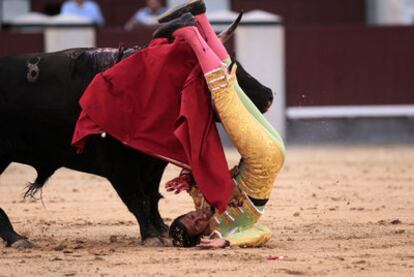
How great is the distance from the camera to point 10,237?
5.83m

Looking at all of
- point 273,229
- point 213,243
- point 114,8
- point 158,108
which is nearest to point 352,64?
point 114,8

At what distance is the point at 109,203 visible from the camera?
781 centimetres

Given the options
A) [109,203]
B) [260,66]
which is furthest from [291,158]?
[109,203]

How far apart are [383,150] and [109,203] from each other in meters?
4.56

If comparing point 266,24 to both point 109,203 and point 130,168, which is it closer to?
point 109,203

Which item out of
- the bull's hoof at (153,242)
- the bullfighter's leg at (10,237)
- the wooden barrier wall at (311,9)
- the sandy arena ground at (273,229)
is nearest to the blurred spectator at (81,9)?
the wooden barrier wall at (311,9)

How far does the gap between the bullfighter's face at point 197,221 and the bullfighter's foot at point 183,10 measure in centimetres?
96

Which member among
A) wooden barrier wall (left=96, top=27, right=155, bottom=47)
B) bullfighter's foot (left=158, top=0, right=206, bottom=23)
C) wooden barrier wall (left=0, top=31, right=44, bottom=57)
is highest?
bullfighter's foot (left=158, top=0, right=206, bottom=23)

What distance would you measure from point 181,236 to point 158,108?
634mm

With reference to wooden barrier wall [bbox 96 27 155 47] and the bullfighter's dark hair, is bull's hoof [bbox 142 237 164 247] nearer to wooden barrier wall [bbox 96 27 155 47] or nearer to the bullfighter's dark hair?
the bullfighter's dark hair

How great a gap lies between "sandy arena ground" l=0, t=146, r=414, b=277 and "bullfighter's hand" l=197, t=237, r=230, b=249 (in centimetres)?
8

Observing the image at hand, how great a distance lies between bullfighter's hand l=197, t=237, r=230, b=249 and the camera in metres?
5.54

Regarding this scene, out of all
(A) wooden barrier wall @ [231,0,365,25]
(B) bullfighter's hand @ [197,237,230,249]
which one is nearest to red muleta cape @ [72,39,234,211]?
(B) bullfighter's hand @ [197,237,230,249]

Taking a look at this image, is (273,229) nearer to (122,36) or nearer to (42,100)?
(42,100)
